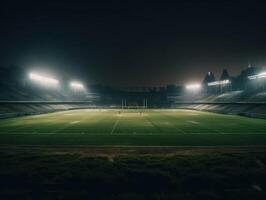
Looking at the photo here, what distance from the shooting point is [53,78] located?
6700 centimetres

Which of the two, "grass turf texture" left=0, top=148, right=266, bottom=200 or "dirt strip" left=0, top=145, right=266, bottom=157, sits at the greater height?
"dirt strip" left=0, top=145, right=266, bottom=157

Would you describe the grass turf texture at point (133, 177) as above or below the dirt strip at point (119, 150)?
below

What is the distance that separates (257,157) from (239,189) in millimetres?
4089

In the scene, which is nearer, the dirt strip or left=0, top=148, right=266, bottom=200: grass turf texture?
left=0, top=148, right=266, bottom=200: grass turf texture

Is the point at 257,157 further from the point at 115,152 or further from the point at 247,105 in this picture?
the point at 247,105

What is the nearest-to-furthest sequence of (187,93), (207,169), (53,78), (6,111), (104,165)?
(207,169) → (104,165) → (6,111) → (53,78) → (187,93)

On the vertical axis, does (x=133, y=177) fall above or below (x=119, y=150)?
below

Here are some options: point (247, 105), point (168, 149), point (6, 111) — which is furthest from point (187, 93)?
point (168, 149)

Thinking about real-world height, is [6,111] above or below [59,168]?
above

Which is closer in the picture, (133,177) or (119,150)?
(133,177)

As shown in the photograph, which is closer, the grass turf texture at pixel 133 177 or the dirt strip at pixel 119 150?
the grass turf texture at pixel 133 177

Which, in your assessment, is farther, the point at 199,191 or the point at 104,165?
the point at 104,165

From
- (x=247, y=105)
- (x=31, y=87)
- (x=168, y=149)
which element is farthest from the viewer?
(x=31, y=87)

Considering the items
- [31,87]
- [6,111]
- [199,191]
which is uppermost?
[31,87]
